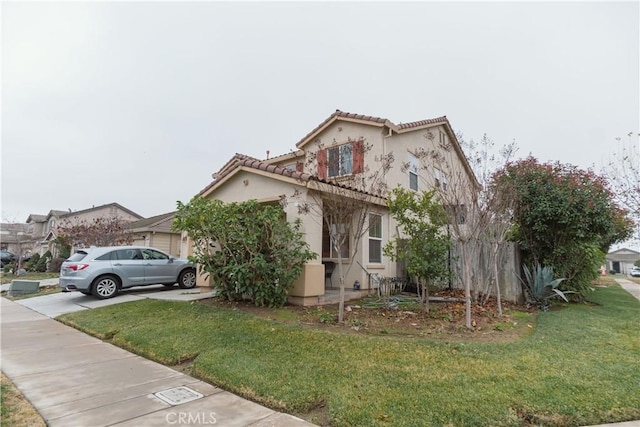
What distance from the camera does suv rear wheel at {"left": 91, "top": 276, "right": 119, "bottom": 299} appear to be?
11.3 meters

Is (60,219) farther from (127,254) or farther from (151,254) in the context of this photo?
(127,254)

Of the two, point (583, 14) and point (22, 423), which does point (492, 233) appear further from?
point (22, 423)

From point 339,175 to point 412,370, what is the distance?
784cm

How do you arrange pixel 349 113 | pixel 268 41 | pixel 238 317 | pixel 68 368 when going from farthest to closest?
pixel 349 113, pixel 268 41, pixel 238 317, pixel 68 368

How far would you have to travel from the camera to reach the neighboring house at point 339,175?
8.86 meters

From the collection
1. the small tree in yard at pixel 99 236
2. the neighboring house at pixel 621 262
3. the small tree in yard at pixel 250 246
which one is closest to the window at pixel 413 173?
the small tree in yard at pixel 250 246

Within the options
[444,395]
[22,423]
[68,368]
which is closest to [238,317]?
[68,368]

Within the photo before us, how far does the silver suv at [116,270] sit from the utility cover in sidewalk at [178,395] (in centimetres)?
869

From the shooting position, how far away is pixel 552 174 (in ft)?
33.2

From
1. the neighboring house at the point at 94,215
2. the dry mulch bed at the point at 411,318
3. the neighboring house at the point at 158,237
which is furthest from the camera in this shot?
the neighboring house at the point at 94,215

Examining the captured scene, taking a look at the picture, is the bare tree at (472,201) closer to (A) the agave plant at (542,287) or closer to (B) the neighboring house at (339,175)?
(B) the neighboring house at (339,175)

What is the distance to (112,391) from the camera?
4344mm

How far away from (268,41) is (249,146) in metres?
9.53

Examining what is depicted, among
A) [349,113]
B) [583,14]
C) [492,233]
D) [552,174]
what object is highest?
[583,14]
